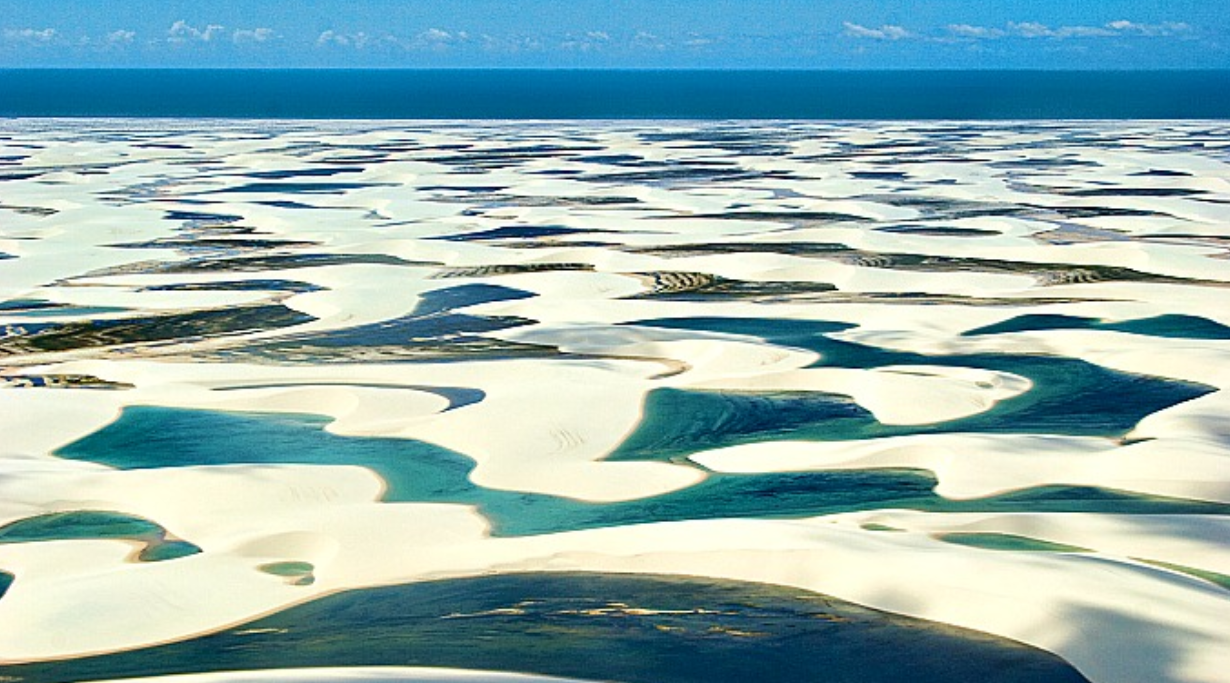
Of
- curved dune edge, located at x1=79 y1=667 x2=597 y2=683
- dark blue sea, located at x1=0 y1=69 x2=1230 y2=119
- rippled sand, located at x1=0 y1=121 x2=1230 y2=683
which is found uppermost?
curved dune edge, located at x1=79 y1=667 x2=597 y2=683

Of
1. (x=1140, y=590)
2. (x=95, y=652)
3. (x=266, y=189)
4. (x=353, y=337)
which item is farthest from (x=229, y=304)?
(x=266, y=189)

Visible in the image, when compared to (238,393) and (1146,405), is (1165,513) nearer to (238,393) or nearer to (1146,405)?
(1146,405)

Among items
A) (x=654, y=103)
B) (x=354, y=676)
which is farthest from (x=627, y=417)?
(x=654, y=103)

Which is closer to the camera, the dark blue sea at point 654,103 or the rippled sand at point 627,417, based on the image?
the rippled sand at point 627,417

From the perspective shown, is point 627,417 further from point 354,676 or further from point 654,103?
point 654,103

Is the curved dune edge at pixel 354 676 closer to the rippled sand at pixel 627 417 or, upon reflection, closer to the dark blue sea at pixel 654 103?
the rippled sand at pixel 627 417

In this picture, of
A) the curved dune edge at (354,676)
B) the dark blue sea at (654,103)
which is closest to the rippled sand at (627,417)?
the curved dune edge at (354,676)

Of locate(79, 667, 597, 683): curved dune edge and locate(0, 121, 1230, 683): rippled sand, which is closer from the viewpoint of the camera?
locate(79, 667, 597, 683): curved dune edge

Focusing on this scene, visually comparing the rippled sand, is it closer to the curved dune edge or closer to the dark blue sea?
the curved dune edge

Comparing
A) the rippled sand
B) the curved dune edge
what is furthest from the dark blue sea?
the curved dune edge
